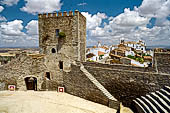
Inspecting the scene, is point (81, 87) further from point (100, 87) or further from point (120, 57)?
point (120, 57)

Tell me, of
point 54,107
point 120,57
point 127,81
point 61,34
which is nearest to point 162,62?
point 127,81

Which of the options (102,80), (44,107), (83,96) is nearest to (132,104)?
(102,80)

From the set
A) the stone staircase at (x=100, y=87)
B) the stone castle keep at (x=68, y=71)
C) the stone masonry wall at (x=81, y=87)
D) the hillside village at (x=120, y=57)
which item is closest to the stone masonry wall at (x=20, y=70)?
the stone castle keep at (x=68, y=71)

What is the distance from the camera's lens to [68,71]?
1264cm

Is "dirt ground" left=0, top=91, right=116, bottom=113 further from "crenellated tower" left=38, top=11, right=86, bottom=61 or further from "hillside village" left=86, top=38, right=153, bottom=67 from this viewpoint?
"hillside village" left=86, top=38, right=153, bottom=67

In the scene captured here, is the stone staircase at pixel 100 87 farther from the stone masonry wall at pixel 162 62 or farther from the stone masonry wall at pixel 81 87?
the stone masonry wall at pixel 162 62

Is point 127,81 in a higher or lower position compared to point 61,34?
lower

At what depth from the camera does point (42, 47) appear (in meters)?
14.0

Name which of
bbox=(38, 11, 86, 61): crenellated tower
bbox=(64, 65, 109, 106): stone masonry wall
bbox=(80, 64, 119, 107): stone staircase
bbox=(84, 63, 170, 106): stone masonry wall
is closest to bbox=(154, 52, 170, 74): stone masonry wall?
bbox=(84, 63, 170, 106): stone masonry wall

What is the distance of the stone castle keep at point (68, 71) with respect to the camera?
9.89 m

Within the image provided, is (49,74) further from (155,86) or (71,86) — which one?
(155,86)

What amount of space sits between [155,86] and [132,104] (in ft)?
7.99

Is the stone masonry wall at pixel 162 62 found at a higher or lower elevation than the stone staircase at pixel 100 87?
higher

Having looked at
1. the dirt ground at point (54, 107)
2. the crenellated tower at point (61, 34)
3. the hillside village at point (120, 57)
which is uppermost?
the crenellated tower at point (61, 34)
